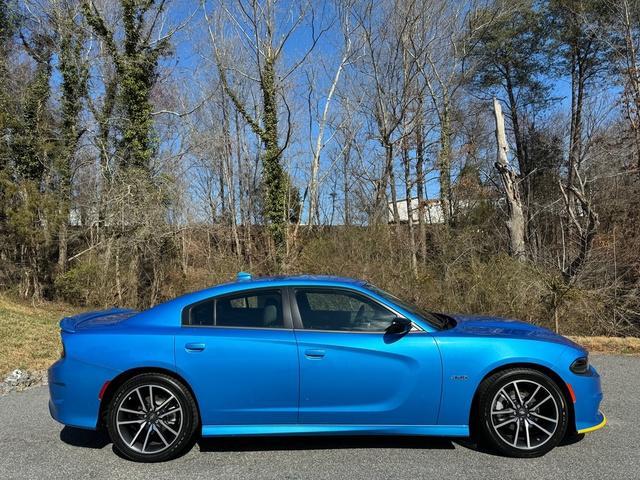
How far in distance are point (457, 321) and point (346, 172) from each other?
22.2 meters

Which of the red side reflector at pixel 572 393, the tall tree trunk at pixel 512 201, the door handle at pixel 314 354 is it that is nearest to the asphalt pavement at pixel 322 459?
the red side reflector at pixel 572 393

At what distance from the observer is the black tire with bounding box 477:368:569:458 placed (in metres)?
4.10


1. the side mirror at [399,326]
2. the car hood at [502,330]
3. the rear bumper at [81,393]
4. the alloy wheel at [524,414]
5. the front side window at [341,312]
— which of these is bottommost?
the alloy wheel at [524,414]

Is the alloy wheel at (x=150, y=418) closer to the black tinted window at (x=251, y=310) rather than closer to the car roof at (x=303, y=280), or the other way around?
the black tinted window at (x=251, y=310)

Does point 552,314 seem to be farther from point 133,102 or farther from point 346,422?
point 133,102

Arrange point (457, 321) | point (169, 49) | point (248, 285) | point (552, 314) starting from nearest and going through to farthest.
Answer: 1. point (248, 285)
2. point (457, 321)
3. point (552, 314)
4. point (169, 49)

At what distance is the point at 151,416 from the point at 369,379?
182cm

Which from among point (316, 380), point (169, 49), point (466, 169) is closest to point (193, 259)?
point (169, 49)

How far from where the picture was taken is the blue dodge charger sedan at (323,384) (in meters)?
4.11

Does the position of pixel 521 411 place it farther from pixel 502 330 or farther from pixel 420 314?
pixel 420 314

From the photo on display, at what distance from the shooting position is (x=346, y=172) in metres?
26.7

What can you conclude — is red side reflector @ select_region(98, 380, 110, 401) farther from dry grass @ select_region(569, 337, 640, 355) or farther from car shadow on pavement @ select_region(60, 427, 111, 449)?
dry grass @ select_region(569, 337, 640, 355)

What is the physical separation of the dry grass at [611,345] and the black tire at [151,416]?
7.05 meters

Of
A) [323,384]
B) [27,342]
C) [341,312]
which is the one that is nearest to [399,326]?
[341,312]
